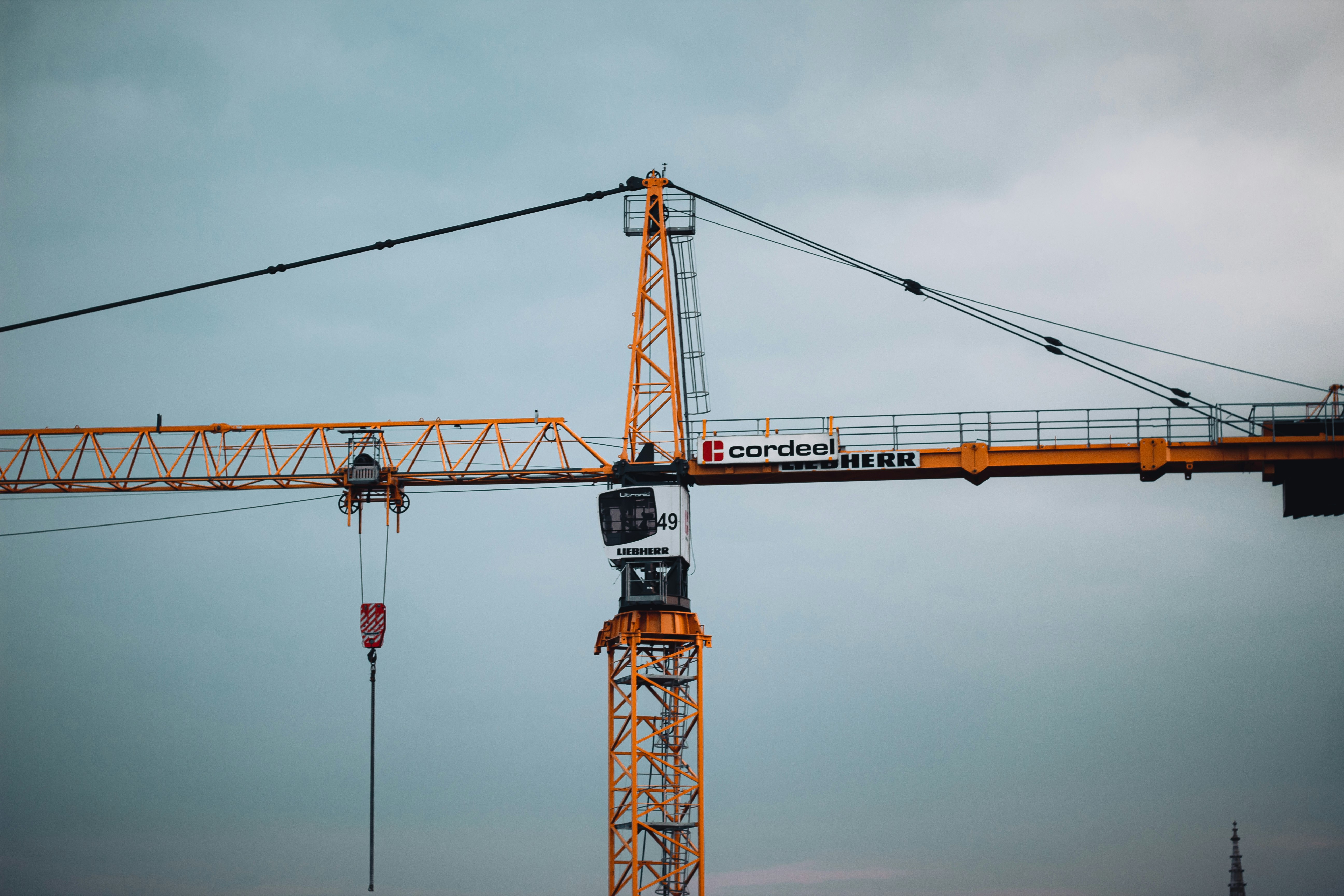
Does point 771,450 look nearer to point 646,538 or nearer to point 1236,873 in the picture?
point 646,538

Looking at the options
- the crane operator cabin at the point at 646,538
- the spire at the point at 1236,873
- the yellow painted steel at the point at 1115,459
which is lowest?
the spire at the point at 1236,873

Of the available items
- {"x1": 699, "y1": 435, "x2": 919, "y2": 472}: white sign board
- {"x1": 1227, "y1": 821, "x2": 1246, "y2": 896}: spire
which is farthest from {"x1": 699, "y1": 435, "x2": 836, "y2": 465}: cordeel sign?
{"x1": 1227, "y1": 821, "x2": 1246, "y2": 896}: spire

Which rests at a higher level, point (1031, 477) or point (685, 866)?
point (1031, 477)

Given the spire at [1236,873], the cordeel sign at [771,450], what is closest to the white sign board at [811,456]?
the cordeel sign at [771,450]

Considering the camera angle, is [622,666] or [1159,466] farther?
[622,666]

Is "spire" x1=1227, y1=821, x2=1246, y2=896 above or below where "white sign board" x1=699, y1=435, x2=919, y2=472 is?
below

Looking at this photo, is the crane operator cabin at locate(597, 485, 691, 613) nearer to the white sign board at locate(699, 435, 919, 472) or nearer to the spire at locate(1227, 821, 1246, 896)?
the white sign board at locate(699, 435, 919, 472)

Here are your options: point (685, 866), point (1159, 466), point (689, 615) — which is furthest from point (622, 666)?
point (1159, 466)

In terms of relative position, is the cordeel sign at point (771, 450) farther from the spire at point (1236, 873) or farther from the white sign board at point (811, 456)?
the spire at point (1236, 873)

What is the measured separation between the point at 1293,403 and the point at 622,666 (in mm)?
29308

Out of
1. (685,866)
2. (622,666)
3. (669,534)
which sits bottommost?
(685,866)

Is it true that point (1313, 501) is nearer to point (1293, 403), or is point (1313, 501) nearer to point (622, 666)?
point (1293, 403)

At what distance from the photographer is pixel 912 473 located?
4916cm

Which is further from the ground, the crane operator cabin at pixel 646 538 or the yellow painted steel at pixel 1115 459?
the yellow painted steel at pixel 1115 459
